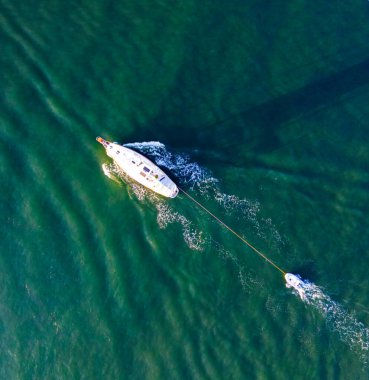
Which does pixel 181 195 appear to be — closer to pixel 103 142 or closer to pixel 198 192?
pixel 198 192

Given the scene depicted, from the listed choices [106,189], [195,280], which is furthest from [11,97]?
[195,280]

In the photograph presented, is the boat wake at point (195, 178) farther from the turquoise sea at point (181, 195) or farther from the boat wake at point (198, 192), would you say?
the turquoise sea at point (181, 195)

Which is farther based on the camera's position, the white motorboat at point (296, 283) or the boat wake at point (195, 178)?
the boat wake at point (195, 178)

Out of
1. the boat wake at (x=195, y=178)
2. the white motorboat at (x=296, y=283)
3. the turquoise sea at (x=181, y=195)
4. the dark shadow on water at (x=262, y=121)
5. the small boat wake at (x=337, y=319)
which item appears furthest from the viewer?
the dark shadow on water at (x=262, y=121)

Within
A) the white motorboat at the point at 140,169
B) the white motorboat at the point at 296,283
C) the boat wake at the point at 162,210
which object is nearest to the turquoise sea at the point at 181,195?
the boat wake at the point at 162,210

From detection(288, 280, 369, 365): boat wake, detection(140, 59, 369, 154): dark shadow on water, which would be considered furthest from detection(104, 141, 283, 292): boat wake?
detection(288, 280, 369, 365): boat wake
